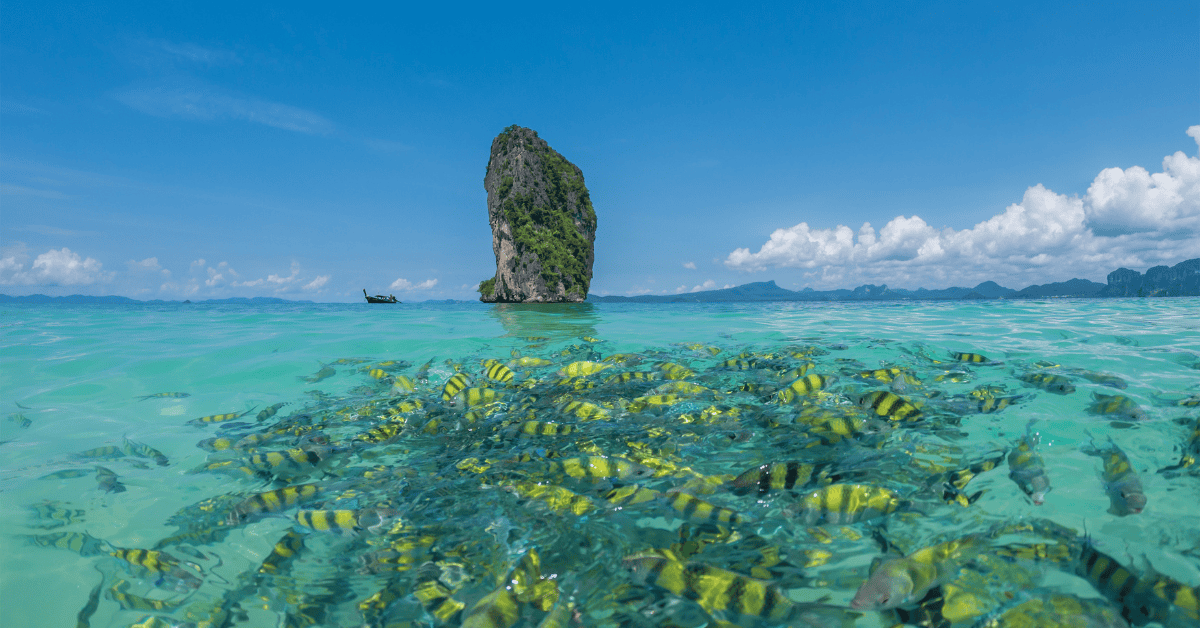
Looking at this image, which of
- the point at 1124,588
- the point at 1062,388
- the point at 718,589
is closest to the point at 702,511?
the point at 718,589

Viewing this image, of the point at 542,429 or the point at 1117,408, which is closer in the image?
the point at 1117,408

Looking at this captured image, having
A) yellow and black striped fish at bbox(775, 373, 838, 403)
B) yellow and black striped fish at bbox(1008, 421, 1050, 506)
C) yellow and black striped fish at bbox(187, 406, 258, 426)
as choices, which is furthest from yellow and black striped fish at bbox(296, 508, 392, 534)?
yellow and black striped fish at bbox(775, 373, 838, 403)

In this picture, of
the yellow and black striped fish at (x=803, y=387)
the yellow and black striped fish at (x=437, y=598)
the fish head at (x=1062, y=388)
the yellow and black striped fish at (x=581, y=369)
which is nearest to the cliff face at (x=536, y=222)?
the yellow and black striped fish at (x=581, y=369)

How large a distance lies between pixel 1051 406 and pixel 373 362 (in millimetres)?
12065

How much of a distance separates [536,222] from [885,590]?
250 ft

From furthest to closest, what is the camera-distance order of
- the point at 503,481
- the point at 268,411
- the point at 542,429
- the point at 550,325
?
1. the point at 550,325
2. the point at 268,411
3. the point at 542,429
4. the point at 503,481

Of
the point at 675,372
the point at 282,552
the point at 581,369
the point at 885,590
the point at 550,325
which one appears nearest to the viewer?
the point at 885,590

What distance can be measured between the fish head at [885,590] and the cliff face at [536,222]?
70565 mm

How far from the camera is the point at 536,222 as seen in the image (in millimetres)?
75688

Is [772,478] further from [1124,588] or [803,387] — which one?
[803,387]

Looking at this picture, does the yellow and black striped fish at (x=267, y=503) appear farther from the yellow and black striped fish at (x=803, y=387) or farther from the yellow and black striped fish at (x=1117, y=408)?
the yellow and black striped fish at (x=1117, y=408)

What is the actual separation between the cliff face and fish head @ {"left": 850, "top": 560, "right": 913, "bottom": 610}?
7057 cm

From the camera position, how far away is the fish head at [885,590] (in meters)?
2.27

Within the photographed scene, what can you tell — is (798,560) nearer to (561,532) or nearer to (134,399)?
(561,532)
